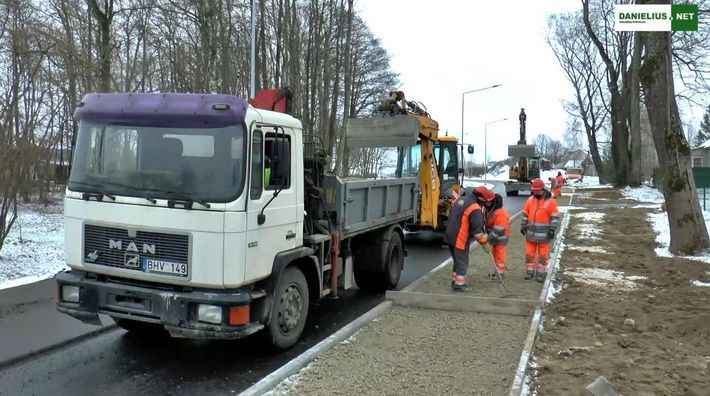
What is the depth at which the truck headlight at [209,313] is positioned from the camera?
4809mm

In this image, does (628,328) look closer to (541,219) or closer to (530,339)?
(530,339)

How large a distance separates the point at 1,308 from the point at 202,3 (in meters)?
17.5

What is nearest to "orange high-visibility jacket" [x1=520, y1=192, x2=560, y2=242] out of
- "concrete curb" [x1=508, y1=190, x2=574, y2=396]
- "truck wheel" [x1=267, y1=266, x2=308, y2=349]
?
"concrete curb" [x1=508, y1=190, x2=574, y2=396]

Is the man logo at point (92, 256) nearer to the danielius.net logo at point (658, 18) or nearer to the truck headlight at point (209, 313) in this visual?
the truck headlight at point (209, 313)

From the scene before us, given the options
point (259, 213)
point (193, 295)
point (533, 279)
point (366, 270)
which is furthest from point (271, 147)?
point (533, 279)

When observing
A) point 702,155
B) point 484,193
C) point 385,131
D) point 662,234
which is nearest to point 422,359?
point 484,193

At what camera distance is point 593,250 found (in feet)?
40.5

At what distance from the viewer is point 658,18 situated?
1172 cm

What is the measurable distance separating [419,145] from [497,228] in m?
3.45

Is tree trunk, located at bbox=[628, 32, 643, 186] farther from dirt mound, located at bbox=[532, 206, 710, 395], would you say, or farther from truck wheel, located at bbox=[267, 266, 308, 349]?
truck wheel, located at bbox=[267, 266, 308, 349]

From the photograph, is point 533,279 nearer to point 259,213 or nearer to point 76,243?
point 259,213

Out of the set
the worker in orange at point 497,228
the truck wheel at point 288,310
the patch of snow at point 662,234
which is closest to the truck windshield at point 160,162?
the truck wheel at point 288,310

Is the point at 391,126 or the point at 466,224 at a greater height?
the point at 391,126

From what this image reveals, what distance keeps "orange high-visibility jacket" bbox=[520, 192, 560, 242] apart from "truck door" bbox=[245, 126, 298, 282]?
473 cm
